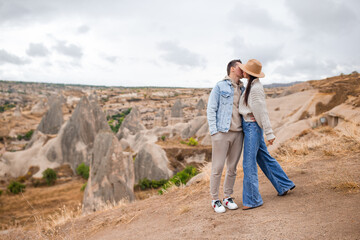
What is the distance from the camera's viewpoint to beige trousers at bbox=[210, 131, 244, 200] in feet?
10.0

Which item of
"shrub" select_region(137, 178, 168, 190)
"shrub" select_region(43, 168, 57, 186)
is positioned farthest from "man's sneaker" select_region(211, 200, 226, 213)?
"shrub" select_region(43, 168, 57, 186)

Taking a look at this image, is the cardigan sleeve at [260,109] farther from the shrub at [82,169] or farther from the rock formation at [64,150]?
the rock formation at [64,150]

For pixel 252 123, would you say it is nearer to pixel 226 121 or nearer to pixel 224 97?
pixel 226 121

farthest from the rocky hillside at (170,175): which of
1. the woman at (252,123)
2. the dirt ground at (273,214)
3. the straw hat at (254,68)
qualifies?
the straw hat at (254,68)

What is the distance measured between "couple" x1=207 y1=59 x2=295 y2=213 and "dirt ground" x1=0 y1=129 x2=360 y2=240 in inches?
9.8

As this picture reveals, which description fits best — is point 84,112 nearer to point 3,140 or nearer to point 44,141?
point 44,141

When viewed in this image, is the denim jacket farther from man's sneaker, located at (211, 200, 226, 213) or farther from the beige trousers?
man's sneaker, located at (211, 200, 226, 213)

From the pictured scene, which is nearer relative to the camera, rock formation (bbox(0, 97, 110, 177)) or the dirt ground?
the dirt ground

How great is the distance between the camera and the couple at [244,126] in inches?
116

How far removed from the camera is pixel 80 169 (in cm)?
2030

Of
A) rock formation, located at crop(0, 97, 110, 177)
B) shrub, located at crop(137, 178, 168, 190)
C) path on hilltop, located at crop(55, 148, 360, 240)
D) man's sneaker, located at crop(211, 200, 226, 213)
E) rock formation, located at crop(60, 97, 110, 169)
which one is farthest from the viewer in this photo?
rock formation, located at crop(60, 97, 110, 169)

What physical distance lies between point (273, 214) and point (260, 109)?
1.11 metres

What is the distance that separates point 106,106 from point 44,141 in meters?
61.3

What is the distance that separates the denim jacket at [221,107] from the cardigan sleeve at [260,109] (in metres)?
0.25
